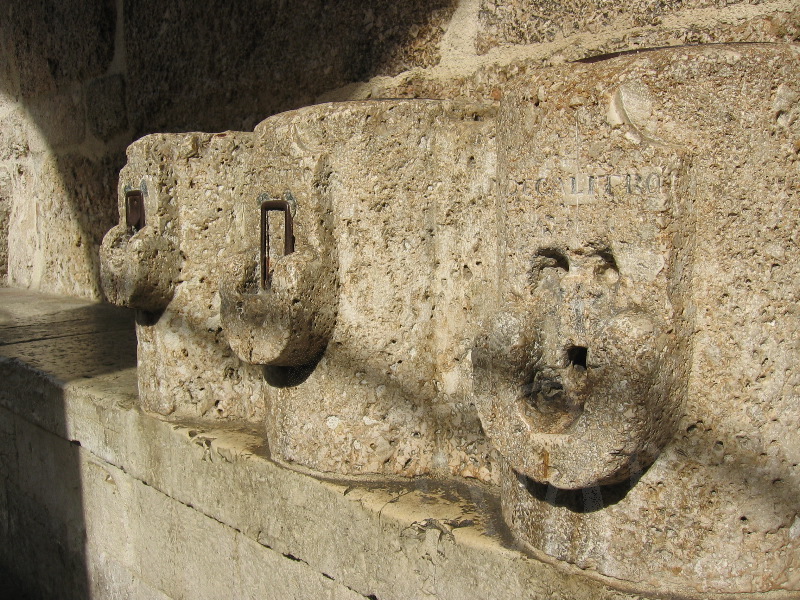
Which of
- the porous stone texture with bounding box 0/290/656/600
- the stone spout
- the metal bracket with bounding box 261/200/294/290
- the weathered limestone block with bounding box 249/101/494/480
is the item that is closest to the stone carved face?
the porous stone texture with bounding box 0/290/656/600

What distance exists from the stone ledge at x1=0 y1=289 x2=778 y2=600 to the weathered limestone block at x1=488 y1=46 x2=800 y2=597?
131mm

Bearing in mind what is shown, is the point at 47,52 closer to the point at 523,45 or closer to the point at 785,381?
the point at 523,45

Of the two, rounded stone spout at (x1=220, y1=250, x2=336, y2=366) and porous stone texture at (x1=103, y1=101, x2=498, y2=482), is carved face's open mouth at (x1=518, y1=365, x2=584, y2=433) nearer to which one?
porous stone texture at (x1=103, y1=101, x2=498, y2=482)

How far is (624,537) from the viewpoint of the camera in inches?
40.1

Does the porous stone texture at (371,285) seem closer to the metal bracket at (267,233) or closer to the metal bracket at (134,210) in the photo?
the metal bracket at (267,233)

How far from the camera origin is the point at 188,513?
1.65 m

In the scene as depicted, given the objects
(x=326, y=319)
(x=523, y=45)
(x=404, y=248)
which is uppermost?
(x=523, y=45)

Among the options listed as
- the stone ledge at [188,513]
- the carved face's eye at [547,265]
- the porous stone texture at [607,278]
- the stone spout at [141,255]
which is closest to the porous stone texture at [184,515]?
the stone ledge at [188,513]

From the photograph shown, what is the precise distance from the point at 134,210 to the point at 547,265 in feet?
3.33

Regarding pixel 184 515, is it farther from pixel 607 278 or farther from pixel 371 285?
pixel 607 278

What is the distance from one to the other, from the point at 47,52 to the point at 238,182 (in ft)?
7.05

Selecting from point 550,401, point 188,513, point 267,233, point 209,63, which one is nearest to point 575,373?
point 550,401

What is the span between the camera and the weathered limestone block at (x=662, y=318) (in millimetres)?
930

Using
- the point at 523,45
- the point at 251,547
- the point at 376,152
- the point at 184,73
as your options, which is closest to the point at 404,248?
the point at 376,152
